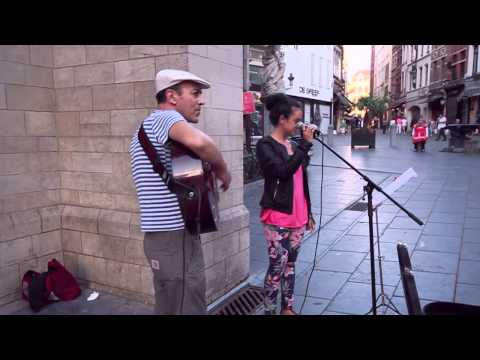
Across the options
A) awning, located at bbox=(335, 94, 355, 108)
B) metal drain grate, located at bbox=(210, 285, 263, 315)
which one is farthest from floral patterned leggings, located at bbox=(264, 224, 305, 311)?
awning, located at bbox=(335, 94, 355, 108)

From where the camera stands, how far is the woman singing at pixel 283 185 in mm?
3013

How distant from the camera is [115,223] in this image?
3766 mm

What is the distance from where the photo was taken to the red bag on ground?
148 inches

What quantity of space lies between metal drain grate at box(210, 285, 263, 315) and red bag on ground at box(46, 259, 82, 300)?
1.38 meters

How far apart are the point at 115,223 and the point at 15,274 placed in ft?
3.43

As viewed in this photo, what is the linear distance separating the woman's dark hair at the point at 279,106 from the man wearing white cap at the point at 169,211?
0.96 meters

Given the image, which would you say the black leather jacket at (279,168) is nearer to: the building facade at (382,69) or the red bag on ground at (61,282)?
the red bag on ground at (61,282)

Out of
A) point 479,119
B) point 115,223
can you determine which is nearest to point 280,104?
point 115,223

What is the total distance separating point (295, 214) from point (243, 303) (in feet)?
4.15

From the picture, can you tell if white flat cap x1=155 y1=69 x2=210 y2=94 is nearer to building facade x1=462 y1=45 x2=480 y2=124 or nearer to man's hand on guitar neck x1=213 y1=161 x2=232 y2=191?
man's hand on guitar neck x1=213 y1=161 x2=232 y2=191

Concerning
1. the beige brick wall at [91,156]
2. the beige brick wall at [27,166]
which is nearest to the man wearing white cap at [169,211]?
the beige brick wall at [91,156]

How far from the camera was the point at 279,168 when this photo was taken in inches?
118

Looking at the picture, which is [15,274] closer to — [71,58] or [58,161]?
[58,161]

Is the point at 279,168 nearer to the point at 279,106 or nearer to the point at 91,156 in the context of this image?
the point at 279,106
